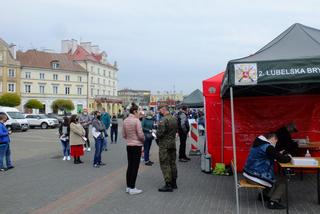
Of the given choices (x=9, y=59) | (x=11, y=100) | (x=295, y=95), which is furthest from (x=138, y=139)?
(x=9, y=59)

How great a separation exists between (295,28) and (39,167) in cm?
859

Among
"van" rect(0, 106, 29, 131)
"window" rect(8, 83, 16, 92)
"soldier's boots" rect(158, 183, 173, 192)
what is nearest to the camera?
"soldier's boots" rect(158, 183, 173, 192)

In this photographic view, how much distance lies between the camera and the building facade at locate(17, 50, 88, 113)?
8338 centimetres

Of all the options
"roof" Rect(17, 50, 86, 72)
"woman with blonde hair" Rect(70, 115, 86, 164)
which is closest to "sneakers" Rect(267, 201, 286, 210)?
"woman with blonde hair" Rect(70, 115, 86, 164)

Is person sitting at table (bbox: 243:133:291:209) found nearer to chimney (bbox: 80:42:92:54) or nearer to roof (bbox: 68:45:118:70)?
roof (bbox: 68:45:118:70)

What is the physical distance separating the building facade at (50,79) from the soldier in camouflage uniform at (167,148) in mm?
78514

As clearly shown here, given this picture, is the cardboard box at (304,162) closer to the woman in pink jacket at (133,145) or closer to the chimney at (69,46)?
the woman in pink jacket at (133,145)

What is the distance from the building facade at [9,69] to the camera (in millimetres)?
77500

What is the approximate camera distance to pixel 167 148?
8531 millimetres

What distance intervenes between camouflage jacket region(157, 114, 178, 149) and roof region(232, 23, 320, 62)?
2444 mm

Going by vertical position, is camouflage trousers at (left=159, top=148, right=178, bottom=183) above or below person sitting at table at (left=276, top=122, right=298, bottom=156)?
below

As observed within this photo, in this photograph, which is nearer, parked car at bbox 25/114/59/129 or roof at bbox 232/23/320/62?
roof at bbox 232/23/320/62

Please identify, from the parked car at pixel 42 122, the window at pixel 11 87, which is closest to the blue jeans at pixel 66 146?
the parked car at pixel 42 122

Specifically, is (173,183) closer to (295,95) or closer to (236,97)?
(236,97)
